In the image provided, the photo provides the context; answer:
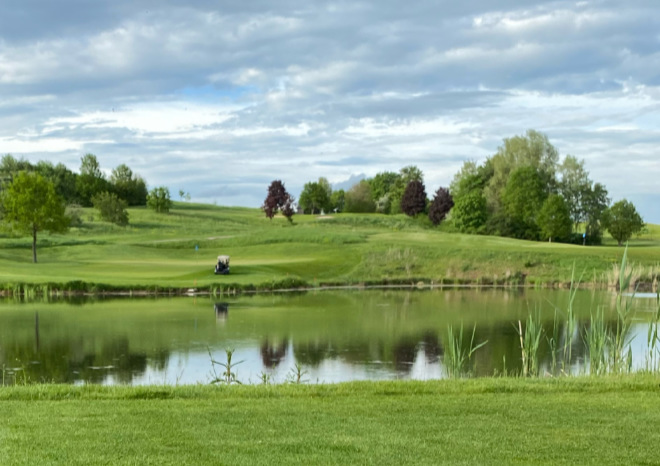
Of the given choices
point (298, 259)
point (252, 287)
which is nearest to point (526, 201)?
point (298, 259)

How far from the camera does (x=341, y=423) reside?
28.8 feet

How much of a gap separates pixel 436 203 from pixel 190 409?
81.7 m

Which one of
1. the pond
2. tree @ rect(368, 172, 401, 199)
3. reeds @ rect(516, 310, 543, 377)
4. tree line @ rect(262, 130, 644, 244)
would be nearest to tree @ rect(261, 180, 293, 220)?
tree line @ rect(262, 130, 644, 244)

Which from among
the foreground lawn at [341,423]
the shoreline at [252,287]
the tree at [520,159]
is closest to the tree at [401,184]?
the tree at [520,159]

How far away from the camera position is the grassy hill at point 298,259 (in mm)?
43469

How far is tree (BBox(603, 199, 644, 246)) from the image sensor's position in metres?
79.5

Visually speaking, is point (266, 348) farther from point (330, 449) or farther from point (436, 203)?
point (436, 203)

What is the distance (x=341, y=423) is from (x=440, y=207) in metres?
81.7

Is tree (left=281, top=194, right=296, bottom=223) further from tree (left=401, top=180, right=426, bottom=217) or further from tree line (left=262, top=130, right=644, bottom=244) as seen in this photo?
tree (left=401, top=180, right=426, bottom=217)

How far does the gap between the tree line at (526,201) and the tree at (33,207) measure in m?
35.7

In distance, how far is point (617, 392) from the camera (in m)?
11.1

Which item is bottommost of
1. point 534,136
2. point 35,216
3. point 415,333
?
point 415,333

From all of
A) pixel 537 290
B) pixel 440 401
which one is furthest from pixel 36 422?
pixel 537 290

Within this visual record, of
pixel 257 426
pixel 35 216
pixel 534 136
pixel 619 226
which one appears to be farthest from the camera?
pixel 534 136
